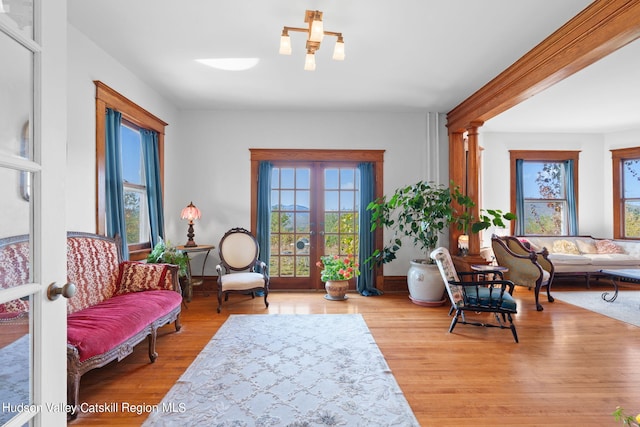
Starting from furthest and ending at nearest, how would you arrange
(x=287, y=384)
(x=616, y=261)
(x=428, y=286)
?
(x=616, y=261) → (x=428, y=286) → (x=287, y=384)

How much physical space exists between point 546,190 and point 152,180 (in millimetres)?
7421

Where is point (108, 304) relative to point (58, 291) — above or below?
below

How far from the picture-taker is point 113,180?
11.7ft

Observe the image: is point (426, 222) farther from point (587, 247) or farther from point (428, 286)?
point (587, 247)

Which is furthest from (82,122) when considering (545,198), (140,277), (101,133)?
(545,198)

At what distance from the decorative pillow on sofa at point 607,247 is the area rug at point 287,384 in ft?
18.4

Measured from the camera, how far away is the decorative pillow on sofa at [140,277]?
10.9 feet

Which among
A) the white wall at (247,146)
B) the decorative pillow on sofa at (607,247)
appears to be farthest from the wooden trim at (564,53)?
the decorative pillow on sofa at (607,247)

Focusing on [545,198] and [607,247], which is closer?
[607,247]

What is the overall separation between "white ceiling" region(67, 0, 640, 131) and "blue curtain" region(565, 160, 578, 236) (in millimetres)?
2221

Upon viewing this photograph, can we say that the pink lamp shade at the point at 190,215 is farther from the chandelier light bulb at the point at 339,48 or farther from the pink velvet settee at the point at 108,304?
the chandelier light bulb at the point at 339,48

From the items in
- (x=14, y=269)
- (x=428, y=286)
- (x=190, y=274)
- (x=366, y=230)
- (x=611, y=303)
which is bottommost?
(x=611, y=303)

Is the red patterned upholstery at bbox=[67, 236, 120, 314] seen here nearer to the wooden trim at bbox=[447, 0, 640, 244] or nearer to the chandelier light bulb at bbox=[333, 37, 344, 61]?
the chandelier light bulb at bbox=[333, 37, 344, 61]

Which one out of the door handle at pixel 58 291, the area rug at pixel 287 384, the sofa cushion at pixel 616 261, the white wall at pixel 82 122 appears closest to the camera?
the door handle at pixel 58 291
